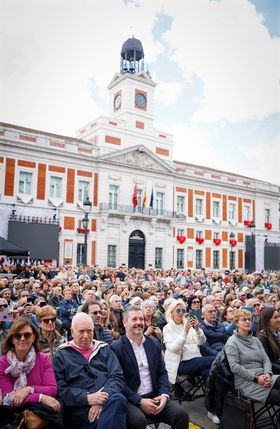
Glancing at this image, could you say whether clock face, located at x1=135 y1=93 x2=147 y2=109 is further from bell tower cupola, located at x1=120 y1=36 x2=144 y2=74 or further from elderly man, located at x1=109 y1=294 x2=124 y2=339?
elderly man, located at x1=109 y1=294 x2=124 y2=339

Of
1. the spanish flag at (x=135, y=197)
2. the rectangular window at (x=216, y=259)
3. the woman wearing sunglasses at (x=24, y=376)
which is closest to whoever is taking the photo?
the woman wearing sunglasses at (x=24, y=376)

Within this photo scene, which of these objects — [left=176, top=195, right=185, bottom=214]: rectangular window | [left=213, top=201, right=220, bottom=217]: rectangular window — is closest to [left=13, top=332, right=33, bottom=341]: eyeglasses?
[left=176, top=195, right=185, bottom=214]: rectangular window

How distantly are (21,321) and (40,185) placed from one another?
75.4 ft

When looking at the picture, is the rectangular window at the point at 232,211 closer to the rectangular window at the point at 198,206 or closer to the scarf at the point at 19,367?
the rectangular window at the point at 198,206

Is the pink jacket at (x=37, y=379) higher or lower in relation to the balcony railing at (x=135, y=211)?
lower

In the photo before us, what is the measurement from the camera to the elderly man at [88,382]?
305cm

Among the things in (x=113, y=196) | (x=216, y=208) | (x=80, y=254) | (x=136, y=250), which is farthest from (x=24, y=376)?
(x=216, y=208)

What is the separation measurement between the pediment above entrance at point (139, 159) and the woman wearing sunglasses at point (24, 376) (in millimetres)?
25325

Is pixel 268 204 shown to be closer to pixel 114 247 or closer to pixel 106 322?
pixel 114 247

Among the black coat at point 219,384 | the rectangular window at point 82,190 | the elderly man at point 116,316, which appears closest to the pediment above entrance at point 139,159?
the rectangular window at point 82,190

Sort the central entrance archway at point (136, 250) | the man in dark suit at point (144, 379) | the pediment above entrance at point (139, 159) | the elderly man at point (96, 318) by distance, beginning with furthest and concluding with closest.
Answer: the central entrance archway at point (136, 250)
the pediment above entrance at point (139, 159)
the elderly man at point (96, 318)
the man in dark suit at point (144, 379)

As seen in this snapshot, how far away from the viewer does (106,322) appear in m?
5.96

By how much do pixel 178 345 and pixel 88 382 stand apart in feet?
5.17

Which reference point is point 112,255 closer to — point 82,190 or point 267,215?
point 82,190
